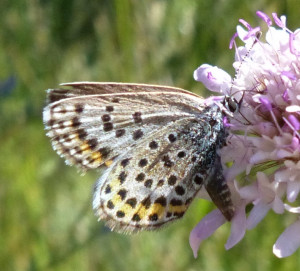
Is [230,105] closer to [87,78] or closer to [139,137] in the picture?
[139,137]

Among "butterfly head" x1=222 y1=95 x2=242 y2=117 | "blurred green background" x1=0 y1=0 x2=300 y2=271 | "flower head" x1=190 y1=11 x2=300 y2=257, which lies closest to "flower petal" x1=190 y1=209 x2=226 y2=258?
"flower head" x1=190 y1=11 x2=300 y2=257

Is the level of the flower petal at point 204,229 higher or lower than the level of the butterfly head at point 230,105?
lower

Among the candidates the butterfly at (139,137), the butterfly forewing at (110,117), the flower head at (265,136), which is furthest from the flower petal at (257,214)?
the butterfly forewing at (110,117)

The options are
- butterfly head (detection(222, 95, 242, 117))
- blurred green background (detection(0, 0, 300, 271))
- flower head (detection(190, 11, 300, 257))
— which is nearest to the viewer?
flower head (detection(190, 11, 300, 257))

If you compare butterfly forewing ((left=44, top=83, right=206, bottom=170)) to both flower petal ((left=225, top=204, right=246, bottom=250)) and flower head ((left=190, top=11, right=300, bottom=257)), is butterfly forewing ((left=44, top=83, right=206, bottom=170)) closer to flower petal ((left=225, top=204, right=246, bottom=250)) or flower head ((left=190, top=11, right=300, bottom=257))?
flower head ((left=190, top=11, right=300, bottom=257))

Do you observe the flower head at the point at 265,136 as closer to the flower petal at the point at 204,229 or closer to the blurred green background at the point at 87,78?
the flower petal at the point at 204,229

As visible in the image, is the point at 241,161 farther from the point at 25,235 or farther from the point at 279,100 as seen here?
the point at 25,235

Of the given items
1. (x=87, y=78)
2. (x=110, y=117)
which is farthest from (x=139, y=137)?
(x=87, y=78)
